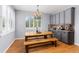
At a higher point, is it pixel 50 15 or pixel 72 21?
pixel 50 15

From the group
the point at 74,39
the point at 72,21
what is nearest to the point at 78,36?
the point at 74,39

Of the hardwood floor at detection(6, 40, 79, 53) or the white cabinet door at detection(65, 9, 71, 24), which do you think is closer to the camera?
the hardwood floor at detection(6, 40, 79, 53)

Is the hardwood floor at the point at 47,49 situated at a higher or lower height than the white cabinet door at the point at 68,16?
lower

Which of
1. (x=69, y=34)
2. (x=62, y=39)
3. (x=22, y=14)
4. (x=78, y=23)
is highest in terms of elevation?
(x=22, y=14)

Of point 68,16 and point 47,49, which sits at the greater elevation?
point 68,16

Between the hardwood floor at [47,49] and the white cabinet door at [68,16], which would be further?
the white cabinet door at [68,16]

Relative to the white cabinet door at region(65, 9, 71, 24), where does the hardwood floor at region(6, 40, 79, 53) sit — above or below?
below

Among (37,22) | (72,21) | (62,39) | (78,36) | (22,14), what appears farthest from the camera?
(37,22)

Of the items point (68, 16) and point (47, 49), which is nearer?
point (47, 49)

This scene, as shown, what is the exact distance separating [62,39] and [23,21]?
3.12 m
